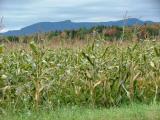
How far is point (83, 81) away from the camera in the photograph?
6.91m

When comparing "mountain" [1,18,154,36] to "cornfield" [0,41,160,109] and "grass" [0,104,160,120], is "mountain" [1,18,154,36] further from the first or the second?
"grass" [0,104,160,120]

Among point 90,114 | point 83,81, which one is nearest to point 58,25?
point 83,81

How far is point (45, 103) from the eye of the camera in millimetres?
6348

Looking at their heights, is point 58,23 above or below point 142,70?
above

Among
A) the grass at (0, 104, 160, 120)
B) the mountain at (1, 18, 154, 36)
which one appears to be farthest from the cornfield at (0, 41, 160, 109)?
the mountain at (1, 18, 154, 36)

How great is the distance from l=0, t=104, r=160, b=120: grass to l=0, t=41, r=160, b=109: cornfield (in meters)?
0.30

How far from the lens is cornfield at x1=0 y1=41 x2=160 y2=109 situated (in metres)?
6.40

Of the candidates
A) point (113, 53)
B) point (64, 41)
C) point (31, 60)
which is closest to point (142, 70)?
point (113, 53)

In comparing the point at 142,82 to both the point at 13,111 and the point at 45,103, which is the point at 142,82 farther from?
the point at 13,111

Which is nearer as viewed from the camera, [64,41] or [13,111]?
[13,111]

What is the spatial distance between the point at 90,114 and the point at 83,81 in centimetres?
119

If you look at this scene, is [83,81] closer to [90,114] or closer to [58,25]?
[90,114]

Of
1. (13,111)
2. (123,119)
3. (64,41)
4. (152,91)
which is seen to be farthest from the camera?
(64,41)

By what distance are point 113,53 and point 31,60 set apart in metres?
2.51
